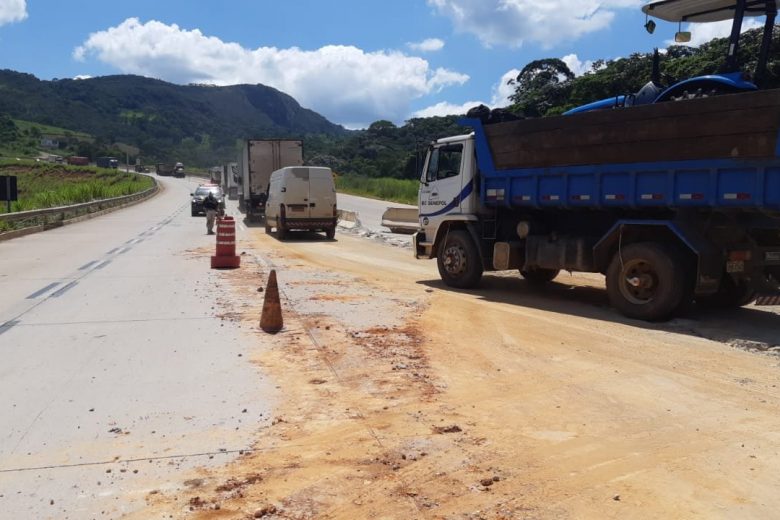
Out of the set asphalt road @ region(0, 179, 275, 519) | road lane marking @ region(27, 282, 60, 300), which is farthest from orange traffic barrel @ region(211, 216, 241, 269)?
road lane marking @ region(27, 282, 60, 300)

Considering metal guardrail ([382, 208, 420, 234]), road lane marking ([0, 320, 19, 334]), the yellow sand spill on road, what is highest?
metal guardrail ([382, 208, 420, 234])

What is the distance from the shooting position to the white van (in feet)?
75.6

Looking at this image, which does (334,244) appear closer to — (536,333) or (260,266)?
(260,266)

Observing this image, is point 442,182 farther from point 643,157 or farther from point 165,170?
point 165,170

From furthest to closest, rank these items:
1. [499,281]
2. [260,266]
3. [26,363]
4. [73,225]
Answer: [73,225]
[260,266]
[499,281]
[26,363]

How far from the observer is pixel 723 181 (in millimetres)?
8219

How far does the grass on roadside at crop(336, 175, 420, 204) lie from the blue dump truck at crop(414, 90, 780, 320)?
128ft

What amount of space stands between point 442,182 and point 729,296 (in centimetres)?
530

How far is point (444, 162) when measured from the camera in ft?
41.6

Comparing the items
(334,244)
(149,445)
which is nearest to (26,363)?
(149,445)

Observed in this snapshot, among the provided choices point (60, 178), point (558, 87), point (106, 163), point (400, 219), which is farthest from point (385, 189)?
point (106, 163)

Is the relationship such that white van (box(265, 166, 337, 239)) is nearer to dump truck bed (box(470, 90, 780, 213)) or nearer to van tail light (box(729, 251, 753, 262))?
dump truck bed (box(470, 90, 780, 213))

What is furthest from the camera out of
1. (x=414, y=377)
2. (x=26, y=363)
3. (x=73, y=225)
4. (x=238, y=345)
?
(x=73, y=225)

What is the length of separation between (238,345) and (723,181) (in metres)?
6.22
